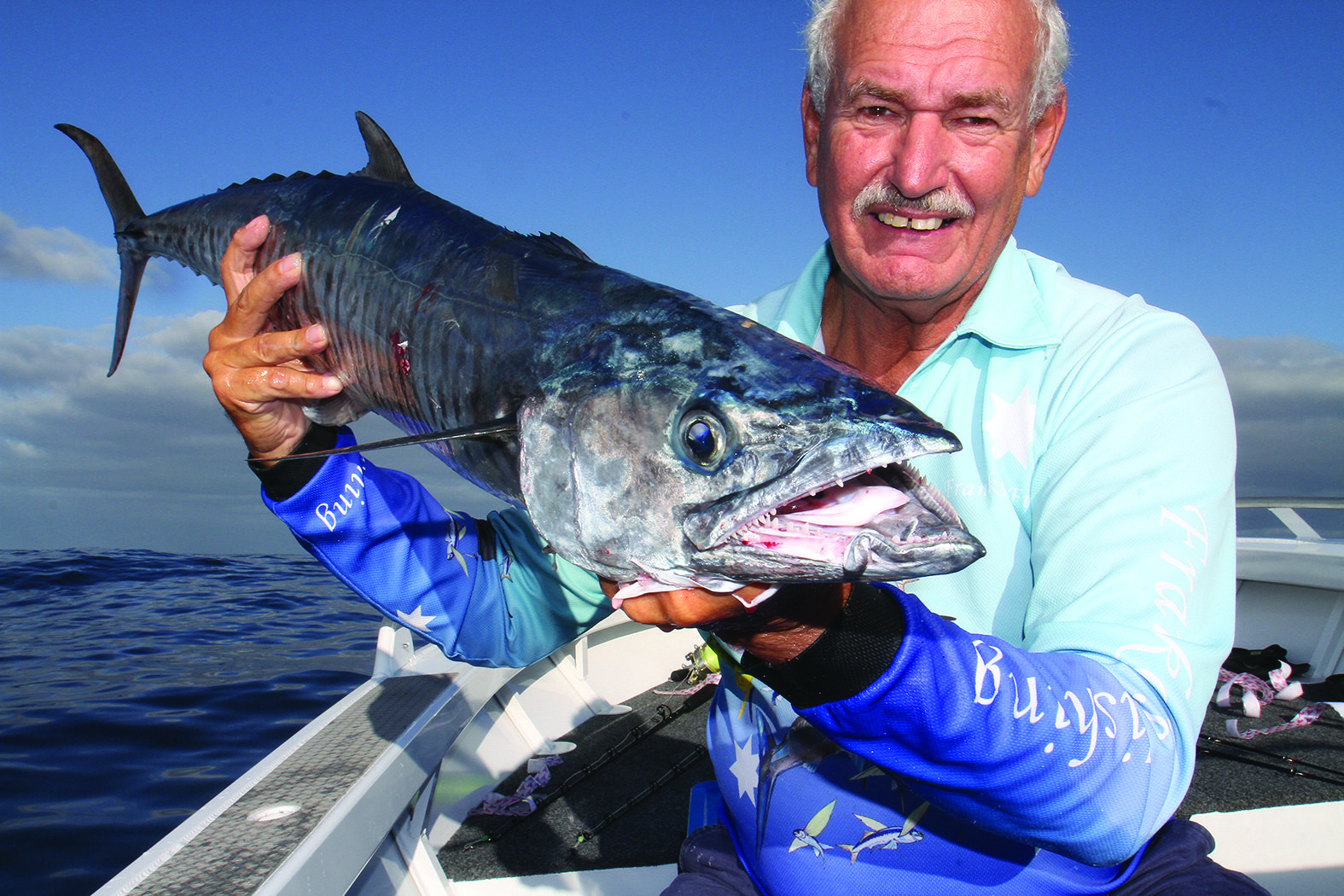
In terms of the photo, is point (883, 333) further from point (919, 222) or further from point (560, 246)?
point (560, 246)

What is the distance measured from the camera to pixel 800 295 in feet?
8.45

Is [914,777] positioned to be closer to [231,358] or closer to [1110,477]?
[1110,477]

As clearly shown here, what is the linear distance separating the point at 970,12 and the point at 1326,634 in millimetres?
5573

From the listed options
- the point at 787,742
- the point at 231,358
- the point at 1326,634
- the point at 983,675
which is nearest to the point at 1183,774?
the point at 983,675

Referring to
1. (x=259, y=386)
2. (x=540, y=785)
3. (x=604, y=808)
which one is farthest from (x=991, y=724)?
(x=540, y=785)

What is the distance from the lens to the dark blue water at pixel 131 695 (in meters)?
5.14

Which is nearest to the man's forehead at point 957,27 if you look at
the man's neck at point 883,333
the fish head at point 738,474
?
the man's neck at point 883,333

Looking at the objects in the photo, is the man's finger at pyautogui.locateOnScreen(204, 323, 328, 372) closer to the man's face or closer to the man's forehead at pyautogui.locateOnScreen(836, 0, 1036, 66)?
the man's face

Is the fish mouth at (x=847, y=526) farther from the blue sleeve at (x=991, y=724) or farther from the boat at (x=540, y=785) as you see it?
the boat at (x=540, y=785)

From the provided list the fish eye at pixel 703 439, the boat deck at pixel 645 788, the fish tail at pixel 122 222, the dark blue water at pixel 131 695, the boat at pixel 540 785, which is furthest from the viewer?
the dark blue water at pixel 131 695

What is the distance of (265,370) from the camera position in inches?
76.0

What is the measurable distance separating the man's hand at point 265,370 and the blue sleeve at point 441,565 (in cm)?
15

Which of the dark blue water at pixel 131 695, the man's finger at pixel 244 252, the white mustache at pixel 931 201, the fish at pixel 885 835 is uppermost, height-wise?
the white mustache at pixel 931 201

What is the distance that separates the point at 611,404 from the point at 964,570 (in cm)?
113
